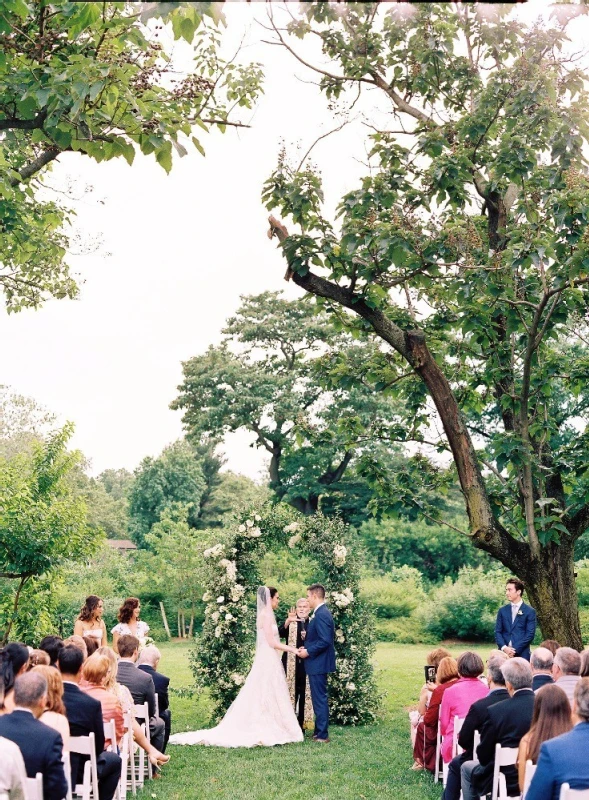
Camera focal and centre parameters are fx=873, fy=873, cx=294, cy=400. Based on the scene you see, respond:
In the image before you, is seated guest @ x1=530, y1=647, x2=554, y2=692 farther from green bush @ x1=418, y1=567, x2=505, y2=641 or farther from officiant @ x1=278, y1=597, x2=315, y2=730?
green bush @ x1=418, y1=567, x2=505, y2=641

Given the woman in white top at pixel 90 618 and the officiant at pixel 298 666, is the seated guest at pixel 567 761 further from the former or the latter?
the officiant at pixel 298 666

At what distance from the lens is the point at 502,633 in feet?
33.0

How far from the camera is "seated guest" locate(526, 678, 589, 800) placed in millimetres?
3727

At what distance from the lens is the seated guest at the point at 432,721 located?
748 cm

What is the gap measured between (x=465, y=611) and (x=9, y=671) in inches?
867

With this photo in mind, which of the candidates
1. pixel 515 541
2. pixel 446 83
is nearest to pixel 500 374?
pixel 515 541

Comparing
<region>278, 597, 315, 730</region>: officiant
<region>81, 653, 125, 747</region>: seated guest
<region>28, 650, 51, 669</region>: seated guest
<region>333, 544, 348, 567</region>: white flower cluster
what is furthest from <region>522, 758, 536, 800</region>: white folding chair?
<region>333, 544, 348, 567</region>: white flower cluster

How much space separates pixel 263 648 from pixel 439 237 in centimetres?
538

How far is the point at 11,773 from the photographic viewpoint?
395cm

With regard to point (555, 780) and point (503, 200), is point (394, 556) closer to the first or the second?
point (503, 200)

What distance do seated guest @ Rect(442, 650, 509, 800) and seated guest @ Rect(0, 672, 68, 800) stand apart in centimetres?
279

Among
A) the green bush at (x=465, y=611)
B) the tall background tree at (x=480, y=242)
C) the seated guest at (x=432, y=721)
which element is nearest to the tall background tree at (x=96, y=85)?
the tall background tree at (x=480, y=242)

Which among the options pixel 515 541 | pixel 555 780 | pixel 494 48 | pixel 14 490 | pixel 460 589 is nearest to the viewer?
pixel 555 780

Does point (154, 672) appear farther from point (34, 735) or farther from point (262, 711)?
point (34, 735)
